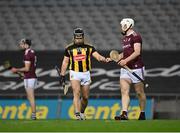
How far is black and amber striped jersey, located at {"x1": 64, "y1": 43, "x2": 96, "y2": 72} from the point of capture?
1358cm

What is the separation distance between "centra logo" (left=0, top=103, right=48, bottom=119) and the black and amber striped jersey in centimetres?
480

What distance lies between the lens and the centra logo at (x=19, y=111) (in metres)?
18.2

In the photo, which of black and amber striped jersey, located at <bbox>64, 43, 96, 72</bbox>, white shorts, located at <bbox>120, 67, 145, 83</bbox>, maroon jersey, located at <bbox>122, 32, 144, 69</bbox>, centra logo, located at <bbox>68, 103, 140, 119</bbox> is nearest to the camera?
maroon jersey, located at <bbox>122, 32, 144, 69</bbox>

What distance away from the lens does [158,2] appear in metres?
21.4

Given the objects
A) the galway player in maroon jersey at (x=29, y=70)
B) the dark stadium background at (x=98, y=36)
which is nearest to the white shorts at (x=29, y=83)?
the galway player in maroon jersey at (x=29, y=70)

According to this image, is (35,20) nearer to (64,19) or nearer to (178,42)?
(64,19)

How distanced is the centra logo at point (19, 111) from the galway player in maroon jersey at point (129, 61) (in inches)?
204

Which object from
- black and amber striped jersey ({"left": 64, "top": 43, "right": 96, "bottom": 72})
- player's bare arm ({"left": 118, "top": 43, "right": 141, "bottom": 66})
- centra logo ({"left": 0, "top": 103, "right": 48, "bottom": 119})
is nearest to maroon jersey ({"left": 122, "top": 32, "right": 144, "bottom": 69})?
player's bare arm ({"left": 118, "top": 43, "right": 141, "bottom": 66})

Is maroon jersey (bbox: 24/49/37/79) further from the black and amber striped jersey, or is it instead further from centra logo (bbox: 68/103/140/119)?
centra logo (bbox: 68/103/140/119)

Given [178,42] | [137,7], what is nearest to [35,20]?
[137,7]

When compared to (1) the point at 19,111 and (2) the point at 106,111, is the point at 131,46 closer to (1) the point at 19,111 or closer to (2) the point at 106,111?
(2) the point at 106,111

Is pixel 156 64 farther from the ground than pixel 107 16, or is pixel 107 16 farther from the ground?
pixel 107 16

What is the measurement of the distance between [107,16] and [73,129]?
36.8 feet

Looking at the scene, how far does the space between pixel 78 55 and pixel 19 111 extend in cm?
520
